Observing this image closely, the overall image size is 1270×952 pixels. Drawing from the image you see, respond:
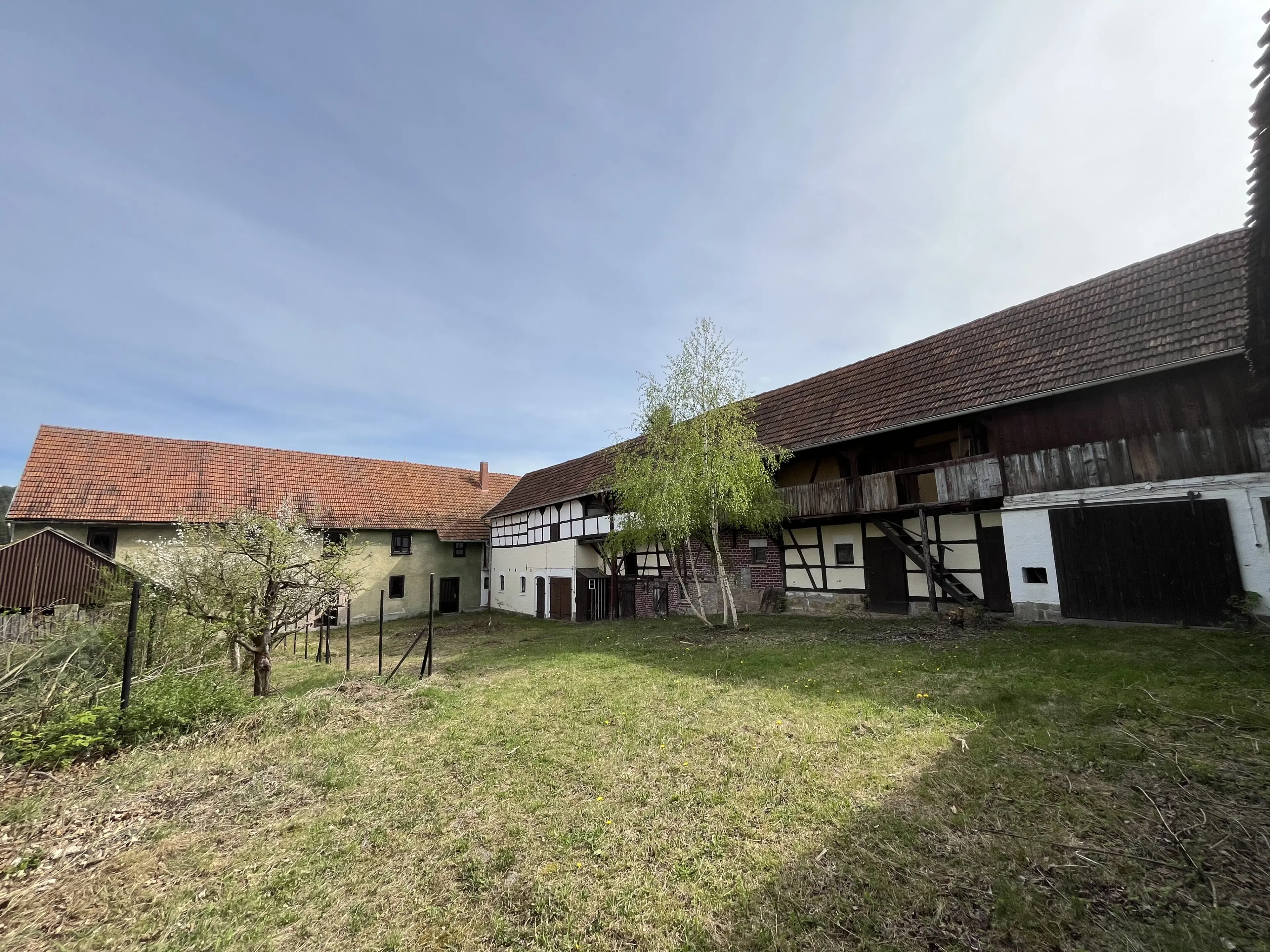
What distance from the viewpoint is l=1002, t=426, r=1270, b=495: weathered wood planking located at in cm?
759

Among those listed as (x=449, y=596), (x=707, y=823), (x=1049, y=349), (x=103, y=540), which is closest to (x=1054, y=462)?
(x=1049, y=349)

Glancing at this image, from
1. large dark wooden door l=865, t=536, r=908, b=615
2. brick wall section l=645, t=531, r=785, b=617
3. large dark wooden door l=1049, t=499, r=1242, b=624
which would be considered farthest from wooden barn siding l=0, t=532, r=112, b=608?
large dark wooden door l=1049, t=499, r=1242, b=624

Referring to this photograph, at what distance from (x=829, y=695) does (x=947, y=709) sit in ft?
4.58

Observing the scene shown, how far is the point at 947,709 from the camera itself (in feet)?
18.4

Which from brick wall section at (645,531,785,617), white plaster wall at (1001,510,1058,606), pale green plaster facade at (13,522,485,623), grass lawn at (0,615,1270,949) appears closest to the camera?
grass lawn at (0,615,1270,949)

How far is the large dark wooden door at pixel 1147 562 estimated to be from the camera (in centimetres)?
771

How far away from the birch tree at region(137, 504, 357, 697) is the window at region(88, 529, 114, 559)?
14.3 metres

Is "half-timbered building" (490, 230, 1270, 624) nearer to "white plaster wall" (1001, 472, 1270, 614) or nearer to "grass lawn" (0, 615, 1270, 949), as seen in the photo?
"white plaster wall" (1001, 472, 1270, 614)

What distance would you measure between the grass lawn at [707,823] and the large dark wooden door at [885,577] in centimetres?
496

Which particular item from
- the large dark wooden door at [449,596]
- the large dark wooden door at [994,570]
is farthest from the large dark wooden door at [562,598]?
the large dark wooden door at [994,570]

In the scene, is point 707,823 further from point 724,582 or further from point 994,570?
point 994,570

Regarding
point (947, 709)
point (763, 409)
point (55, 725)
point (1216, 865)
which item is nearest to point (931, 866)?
point (1216, 865)

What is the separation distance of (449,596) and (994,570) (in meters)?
22.8

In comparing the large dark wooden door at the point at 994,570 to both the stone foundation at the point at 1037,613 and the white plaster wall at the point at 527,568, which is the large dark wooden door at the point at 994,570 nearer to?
the stone foundation at the point at 1037,613
